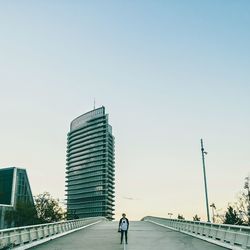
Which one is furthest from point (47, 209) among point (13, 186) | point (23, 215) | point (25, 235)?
point (25, 235)

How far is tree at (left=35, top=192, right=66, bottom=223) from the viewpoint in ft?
324

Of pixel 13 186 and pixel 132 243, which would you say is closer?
pixel 132 243

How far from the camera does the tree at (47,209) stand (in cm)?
9875

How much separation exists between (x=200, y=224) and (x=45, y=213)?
77646 millimetres

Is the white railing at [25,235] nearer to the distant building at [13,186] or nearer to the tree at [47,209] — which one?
the tree at [47,209]

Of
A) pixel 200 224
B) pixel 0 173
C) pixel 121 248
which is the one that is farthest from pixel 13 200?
pixel 121 248

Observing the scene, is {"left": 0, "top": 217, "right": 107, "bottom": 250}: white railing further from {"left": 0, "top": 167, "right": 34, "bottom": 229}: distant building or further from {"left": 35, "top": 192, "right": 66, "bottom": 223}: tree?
{"left": 0, "top": 167, "right": 34, "bottom": 229}: distant building

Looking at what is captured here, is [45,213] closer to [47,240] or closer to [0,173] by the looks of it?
[0,173]

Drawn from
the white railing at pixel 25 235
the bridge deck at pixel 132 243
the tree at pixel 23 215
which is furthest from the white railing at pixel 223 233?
the tree at pixel 23 215

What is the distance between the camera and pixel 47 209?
99.7 m

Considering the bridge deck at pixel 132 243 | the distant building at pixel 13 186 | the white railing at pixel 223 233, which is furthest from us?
the distant building at pixel 13 186

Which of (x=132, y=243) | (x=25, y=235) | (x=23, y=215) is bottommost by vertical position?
(x=132, y=243)

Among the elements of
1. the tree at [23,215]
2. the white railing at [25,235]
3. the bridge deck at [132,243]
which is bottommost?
the bridge deck at [132,243]

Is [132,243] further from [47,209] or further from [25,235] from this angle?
[47,209]
